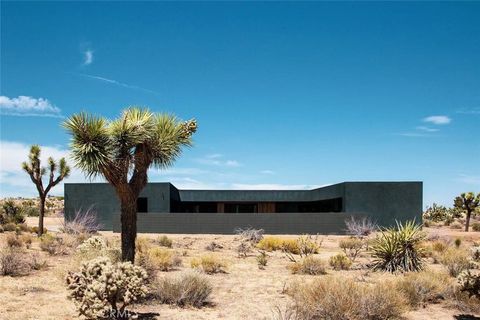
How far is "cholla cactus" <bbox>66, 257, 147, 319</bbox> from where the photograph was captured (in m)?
8.11

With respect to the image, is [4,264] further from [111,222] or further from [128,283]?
[111,222]

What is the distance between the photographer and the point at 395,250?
1565 centimetres

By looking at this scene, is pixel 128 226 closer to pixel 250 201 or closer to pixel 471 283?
pixel 471 283

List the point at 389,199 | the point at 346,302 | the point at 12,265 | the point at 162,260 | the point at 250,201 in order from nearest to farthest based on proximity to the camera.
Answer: the point at 346,302 < the point at 12,265 < the point at 162,260 < the point at 389,199 < the point at 250,201

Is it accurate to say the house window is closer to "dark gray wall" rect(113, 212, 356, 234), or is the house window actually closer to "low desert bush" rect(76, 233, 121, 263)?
"dark gray wall" rect(113, 212, 356, 234)

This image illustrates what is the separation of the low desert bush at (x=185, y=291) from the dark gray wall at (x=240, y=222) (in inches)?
924

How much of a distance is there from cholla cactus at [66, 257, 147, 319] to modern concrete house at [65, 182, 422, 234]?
1028 inches

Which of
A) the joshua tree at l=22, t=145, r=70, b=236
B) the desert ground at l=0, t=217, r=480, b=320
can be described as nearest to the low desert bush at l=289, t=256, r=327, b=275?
the desert ground at l=0, t=217, r=480, b=320

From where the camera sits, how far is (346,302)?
30.5ft

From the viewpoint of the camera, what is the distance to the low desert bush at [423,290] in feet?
35.8

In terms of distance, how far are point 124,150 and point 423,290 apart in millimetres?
7738

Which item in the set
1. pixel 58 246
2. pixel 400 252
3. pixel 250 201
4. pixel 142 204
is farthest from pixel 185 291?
pixel 250 201

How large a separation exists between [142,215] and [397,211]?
62.1 feet

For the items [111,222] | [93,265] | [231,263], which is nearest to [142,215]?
[111,222]
